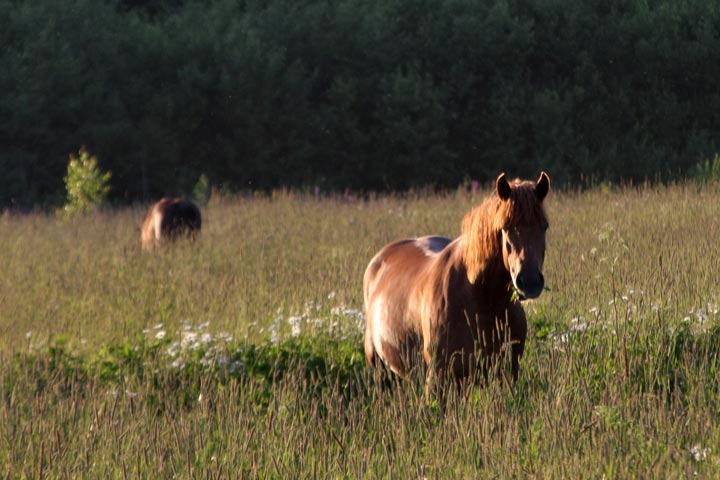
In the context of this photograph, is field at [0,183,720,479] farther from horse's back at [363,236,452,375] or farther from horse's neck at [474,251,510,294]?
horse's neck at [474,251,510,294]

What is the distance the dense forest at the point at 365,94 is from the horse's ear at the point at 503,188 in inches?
977

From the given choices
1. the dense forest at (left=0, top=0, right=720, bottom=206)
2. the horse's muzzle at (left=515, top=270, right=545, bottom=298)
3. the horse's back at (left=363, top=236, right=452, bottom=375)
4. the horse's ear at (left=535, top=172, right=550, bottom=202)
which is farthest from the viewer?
the dense forest at (left=0, top=0, right=720, bottom=206)

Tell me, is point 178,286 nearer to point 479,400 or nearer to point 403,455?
point 479,400

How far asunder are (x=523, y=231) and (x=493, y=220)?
0.29 meters

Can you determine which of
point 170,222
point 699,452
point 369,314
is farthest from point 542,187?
point 170,222

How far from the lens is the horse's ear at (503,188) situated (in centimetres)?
515

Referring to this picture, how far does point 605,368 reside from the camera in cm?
610

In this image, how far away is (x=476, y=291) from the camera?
18.7 feet

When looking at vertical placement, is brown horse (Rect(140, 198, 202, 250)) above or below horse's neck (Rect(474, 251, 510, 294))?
below

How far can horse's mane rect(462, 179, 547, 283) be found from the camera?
5.19 metres

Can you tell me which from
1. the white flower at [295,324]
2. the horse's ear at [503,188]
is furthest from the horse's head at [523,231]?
the white flower at [295,324]

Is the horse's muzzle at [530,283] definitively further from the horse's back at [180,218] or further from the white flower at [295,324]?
the horse's back at [180,218]

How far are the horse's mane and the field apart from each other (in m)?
0.68

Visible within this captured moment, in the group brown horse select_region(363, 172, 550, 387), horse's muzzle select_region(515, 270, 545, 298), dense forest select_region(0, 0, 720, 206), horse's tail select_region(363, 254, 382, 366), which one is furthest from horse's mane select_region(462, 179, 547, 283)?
dense forest select_region(0, 0, 720, 206)
